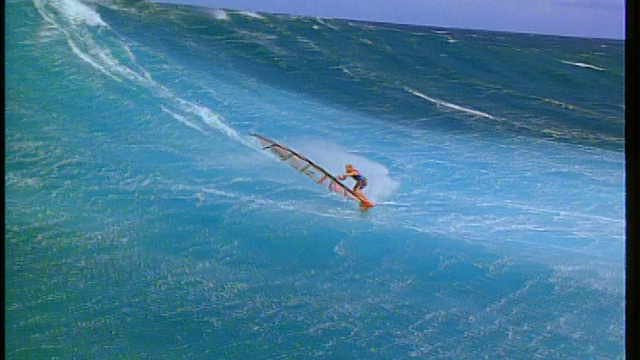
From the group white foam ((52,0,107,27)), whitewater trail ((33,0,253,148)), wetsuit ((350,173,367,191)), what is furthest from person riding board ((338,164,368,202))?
white foam ((52,0,107,27))

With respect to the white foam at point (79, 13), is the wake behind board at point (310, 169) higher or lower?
lower

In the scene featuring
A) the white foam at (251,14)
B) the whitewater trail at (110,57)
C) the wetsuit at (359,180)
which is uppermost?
the white foam at (251,14)

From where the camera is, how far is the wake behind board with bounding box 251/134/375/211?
1586mm

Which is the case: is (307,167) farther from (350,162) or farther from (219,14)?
(219,14)

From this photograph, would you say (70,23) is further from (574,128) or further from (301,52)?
(574,128)

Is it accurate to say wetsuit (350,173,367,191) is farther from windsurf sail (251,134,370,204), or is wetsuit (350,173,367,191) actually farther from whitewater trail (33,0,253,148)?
whitewater trail (33,0,253,148)

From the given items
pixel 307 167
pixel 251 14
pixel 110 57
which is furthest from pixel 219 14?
pixel 307 167

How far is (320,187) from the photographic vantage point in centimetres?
160

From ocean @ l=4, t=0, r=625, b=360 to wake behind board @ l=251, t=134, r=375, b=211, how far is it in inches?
0.7

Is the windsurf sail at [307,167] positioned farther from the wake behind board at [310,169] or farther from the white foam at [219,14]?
the white foam at [219,14]

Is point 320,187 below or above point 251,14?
below

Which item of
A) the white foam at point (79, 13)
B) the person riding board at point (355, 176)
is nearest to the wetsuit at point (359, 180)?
the person riding board at point (355, 176)

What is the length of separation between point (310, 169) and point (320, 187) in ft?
0.16

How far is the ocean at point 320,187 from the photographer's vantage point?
60.3 inches
